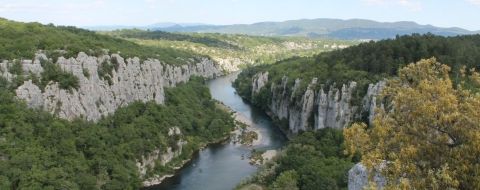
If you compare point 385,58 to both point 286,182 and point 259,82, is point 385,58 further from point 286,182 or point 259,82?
point 259,82

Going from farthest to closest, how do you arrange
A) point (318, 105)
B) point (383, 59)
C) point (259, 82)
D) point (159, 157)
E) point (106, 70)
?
point (259, 82)
point (318, 105)
point (383, 59)
point (106, 70)
point (159, 157)

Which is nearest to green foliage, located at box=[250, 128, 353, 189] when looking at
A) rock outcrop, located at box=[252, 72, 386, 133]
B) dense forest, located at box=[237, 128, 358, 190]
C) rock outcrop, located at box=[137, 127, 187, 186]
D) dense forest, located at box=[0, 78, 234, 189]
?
dense forest, located at box=[237, 128, 358, 190]

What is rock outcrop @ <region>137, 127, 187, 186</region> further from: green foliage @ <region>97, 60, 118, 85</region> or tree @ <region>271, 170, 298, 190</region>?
tree @ <region>271, 170, 298, 190</region>

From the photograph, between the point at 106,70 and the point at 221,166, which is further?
the point at 106,70

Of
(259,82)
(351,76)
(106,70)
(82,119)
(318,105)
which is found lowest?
(259,82)

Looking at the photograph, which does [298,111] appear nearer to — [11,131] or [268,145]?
[268,145]

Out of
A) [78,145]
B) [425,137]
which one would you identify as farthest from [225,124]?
[425,137]

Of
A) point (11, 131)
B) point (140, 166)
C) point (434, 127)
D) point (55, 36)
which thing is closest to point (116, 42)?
point (55, 36)

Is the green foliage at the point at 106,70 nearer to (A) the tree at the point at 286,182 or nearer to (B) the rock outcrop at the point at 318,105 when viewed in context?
(A) the tree at the point at 286,182

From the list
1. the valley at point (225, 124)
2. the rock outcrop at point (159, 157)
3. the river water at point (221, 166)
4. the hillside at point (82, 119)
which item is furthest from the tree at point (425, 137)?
the rock outcrop at point (159, 157)
